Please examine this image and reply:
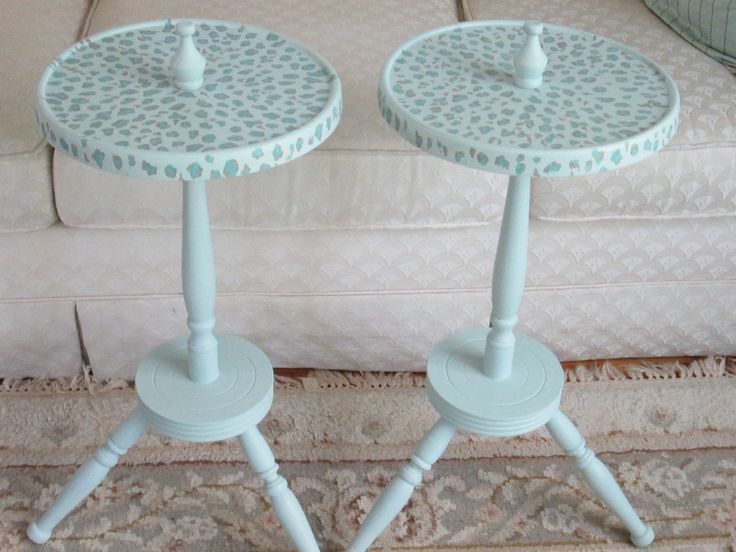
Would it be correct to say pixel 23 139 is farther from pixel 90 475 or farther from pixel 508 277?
pixel 508 277

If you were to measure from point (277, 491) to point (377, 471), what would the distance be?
214 mm

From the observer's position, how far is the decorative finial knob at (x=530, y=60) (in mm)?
1031

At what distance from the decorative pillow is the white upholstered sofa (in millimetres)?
23

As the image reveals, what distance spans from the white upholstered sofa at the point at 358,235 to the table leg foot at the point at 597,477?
28 centimetres

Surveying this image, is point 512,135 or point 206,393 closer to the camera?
point 512,135

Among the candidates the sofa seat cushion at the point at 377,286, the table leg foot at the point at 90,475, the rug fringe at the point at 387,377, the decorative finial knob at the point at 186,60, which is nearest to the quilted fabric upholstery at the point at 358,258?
the sofa seat cushion at the point at 377,286

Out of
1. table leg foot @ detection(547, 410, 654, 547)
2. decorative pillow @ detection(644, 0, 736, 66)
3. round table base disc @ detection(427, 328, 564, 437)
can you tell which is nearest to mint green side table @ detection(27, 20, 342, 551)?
round table base disc @ detection(427, 328, 564, 437)

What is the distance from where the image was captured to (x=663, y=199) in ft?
4.40

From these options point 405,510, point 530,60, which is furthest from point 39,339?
point 530,60

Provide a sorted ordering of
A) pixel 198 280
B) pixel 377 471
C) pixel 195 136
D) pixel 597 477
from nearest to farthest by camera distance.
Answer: pixel 195 136 → pixel 198 280 → pixel 597 477 → pixel 377 471

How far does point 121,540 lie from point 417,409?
17.6 inches

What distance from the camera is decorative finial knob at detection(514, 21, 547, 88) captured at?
3.38 ft

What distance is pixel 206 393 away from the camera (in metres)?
1.16

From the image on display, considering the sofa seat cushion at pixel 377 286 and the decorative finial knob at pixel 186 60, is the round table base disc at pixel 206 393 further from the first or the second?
the decorative finial knob at pixel 186 60
